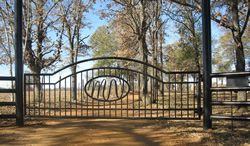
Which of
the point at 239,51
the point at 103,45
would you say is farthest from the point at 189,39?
the point at 103,45

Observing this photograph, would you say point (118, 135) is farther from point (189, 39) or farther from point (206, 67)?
point (189, 39)

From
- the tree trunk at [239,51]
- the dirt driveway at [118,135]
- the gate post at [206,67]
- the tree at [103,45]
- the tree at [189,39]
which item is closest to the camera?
the dirt driveway at [118,135]

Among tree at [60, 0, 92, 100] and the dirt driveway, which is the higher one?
tree at [60, 0, 92, 100]

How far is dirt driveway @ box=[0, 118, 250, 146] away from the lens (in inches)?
162

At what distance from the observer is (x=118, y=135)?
465cm

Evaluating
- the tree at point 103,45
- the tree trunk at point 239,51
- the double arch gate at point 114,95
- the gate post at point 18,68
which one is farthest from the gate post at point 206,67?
the tree at point 103,45

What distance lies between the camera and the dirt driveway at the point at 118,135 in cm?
411

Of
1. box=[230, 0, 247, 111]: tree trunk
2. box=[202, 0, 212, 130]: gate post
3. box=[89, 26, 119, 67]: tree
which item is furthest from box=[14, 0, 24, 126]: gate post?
box=[89, 26, 119, 67]: tree

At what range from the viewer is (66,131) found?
495 cm

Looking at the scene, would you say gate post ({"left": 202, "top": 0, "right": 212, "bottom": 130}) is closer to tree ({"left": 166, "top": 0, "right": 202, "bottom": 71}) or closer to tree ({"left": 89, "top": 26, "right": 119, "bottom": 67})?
tree ({"left": 166, "top": 0, "right": 202, "bottom": 71})

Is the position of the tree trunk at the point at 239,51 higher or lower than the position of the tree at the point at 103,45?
lower

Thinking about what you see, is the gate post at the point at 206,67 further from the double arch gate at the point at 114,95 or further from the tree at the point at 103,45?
the tree at the point at 103,45

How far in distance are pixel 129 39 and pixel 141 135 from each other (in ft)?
56.5

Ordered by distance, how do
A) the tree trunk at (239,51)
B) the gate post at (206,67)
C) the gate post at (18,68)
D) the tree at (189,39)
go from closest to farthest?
the gate post at (206,67)
the gate post at (18,68)
the tree trunk at (239,51)
the tree at (189,39)
